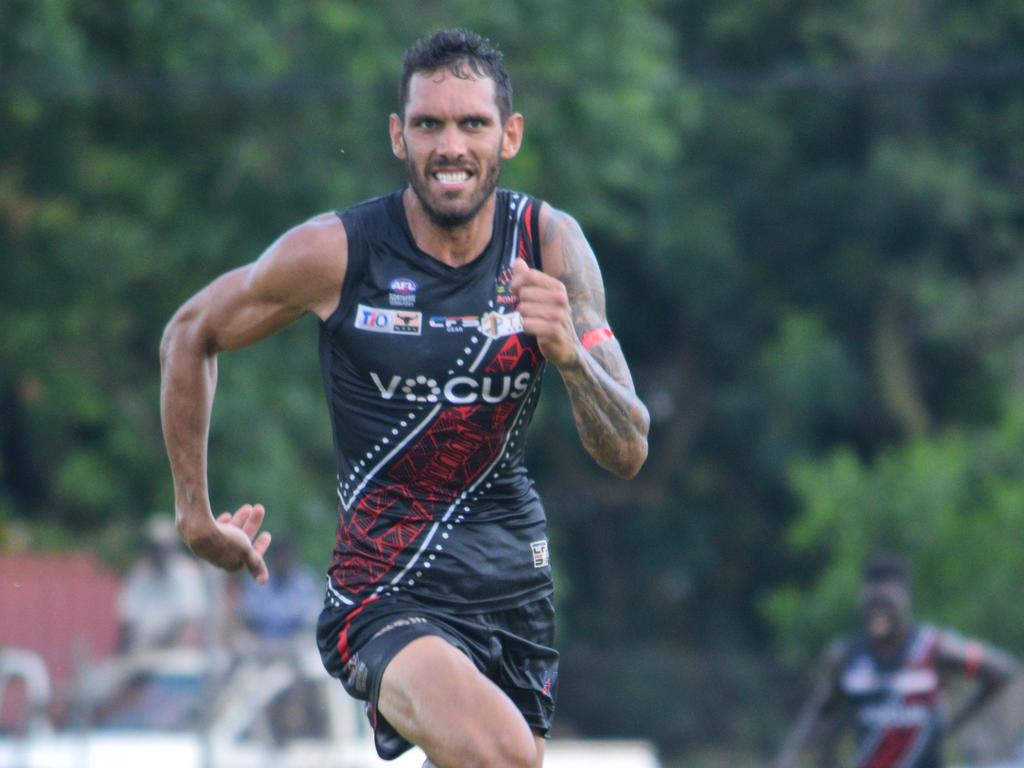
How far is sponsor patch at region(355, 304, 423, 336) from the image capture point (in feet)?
17.6

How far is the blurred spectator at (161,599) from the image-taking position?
1373cm

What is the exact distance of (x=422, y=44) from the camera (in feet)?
17.8

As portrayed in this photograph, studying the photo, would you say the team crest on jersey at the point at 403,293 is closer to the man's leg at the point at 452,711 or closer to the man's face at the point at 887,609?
the man's leg at the point at 452,711

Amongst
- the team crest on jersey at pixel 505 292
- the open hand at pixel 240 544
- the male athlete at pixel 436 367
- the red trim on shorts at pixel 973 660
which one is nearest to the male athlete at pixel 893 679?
the red trim on shorts at pixel 973 660

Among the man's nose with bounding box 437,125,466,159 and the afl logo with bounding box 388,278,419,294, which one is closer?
the man's nose with bounding box 437,125,466,159

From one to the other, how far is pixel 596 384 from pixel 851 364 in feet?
68.9

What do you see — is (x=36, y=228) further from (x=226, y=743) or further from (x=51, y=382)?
(x=226, y=743)

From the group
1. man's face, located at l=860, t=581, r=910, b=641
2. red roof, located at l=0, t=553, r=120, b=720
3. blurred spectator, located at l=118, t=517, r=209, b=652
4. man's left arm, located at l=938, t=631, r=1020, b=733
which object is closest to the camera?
man's face, located at l=860, t=581, r=910, b=641

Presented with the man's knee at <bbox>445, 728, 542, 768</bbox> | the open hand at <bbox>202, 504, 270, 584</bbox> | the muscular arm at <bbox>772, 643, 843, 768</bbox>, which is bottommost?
the muscular arm at <bbox>772, 643, 843, 768</bbox>

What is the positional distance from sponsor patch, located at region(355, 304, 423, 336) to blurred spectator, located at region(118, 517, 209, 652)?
27.9ft

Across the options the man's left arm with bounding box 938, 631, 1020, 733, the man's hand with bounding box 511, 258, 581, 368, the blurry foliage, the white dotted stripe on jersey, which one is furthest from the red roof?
the man's hand with bounding box 511, 258, 581, 368

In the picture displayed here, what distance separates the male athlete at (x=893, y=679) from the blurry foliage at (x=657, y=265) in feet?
16.5

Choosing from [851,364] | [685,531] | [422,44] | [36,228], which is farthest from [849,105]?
[422,44]

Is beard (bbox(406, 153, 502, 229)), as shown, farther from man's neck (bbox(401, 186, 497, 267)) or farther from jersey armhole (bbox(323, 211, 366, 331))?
jersey armhole (bbox(323, 211, 366, 331))
